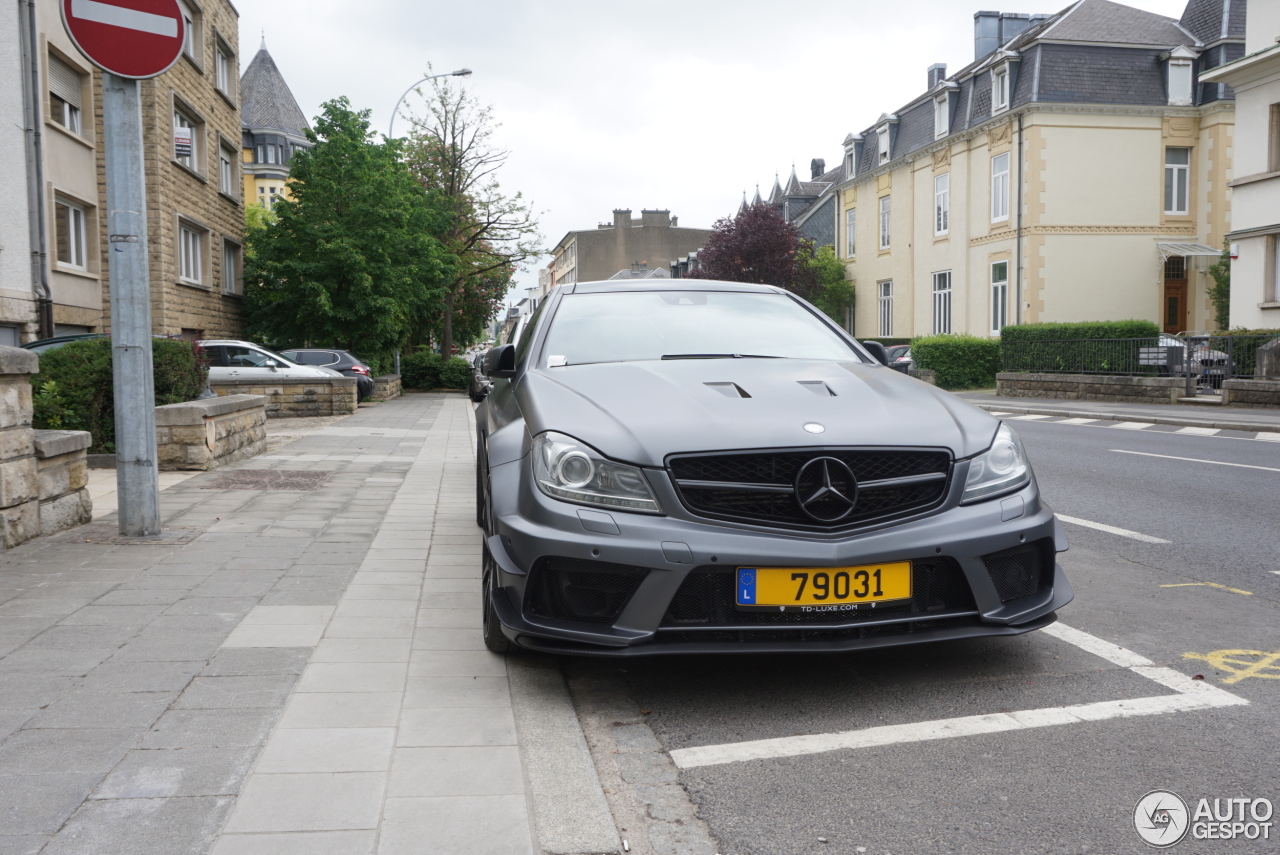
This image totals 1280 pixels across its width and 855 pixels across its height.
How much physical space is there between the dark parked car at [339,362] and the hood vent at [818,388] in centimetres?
2182

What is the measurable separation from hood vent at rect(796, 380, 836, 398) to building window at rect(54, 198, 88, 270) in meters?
18.1

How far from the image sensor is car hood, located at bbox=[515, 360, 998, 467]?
3.60m

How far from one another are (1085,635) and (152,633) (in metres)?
3.83

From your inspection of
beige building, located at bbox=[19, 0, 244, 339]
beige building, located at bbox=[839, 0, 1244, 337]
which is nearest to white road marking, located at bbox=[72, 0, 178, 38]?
beige building, located at bbox=[19, 0, 244, 339]

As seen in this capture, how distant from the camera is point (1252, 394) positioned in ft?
63.0

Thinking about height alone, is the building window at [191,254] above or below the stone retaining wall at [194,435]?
above

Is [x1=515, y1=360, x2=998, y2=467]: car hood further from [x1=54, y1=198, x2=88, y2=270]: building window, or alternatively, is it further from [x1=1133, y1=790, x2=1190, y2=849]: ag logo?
[x1=54, y1=198, x2=88, y2=270]: building window

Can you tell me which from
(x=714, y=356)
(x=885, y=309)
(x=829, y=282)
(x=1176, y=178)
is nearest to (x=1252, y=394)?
(x=1176, y=178)

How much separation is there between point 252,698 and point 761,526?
1.79 m

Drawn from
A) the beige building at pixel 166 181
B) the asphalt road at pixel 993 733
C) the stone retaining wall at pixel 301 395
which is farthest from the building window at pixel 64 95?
the asphalt road at pixel 993 733

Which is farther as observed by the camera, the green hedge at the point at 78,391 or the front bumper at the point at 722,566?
the green hedge at the point at 78,391

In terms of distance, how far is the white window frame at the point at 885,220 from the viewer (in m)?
42.7

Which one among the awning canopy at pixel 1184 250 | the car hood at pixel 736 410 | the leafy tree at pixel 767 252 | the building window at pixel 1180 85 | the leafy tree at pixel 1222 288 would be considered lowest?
the car hood at pixel 736 410

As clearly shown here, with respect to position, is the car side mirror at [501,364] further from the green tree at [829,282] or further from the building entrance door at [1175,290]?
the green tree at [829,282]
